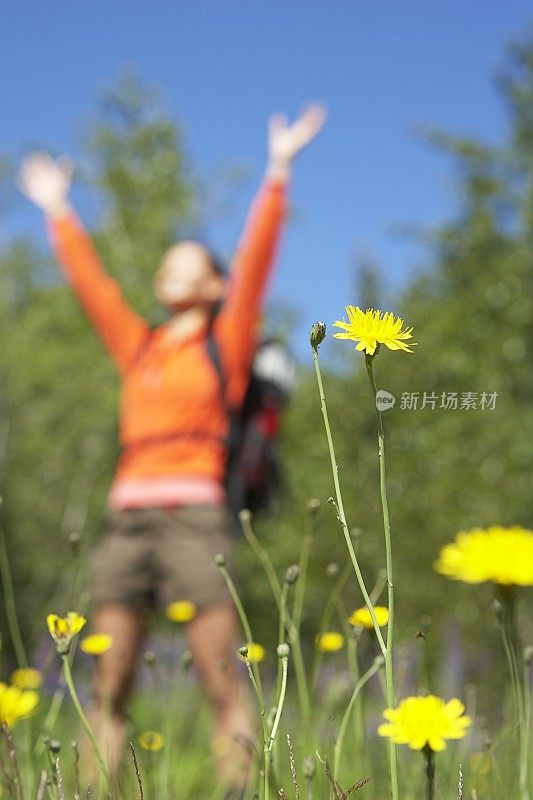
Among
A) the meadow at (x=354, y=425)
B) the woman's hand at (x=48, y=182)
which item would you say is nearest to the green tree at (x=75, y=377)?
the meadow at (x=354, y=425)

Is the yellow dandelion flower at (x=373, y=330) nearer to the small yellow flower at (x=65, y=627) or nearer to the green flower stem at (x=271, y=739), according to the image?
the green flower stem at (x=271, y=739)

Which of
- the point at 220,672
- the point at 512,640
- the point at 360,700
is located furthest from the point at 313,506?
the point at 220,672

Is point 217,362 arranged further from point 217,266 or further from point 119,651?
point 119,651

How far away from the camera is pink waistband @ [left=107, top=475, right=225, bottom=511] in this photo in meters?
2.71

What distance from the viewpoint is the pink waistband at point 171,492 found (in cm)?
271

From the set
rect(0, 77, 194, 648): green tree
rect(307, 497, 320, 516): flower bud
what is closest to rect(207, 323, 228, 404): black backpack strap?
rect(307, 497, 320, 516): flower bud

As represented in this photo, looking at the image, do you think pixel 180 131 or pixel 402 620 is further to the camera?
pixel 180 131

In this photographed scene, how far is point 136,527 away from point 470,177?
10.7 m

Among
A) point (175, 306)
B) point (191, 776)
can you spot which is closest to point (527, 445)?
point (175, 306)

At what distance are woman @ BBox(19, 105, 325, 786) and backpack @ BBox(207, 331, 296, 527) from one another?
0.11 m

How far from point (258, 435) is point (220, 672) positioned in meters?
0.88

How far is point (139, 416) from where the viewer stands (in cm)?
281

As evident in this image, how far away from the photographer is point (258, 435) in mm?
3076

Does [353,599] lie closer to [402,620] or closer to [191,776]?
[402,620]
